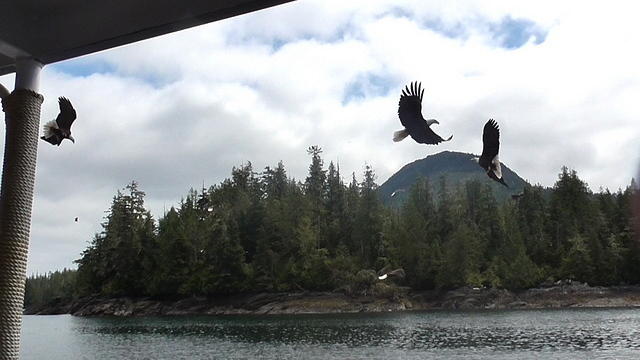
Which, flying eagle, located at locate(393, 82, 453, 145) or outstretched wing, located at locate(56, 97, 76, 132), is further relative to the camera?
outstretched wing, located at locate(56, 97, 76, 132)

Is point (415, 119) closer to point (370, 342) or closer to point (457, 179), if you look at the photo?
point (370, 342)

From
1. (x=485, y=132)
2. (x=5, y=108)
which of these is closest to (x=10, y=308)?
(x=5, y=108)

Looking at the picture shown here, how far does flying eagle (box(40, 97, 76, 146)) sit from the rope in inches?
45.1

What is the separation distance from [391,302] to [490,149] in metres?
49.8

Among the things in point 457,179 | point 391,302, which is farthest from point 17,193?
point 457,179

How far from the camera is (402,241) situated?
191 ft

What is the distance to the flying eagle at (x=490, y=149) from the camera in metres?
1.83

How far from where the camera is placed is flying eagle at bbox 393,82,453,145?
70.0 inches

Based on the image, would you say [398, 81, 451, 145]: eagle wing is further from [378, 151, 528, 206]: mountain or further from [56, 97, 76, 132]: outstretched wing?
[56, 97, 76, 132]: outstretched wing

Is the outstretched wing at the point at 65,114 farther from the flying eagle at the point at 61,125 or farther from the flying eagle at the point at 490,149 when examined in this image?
the flying eagle at the point at 490,149

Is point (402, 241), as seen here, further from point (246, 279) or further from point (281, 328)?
point (281, 328)

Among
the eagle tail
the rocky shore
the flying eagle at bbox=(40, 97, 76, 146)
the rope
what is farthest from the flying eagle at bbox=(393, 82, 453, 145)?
the rocky shore

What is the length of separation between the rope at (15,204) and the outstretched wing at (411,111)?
9.14 feet

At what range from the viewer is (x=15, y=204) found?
11.7 feet
